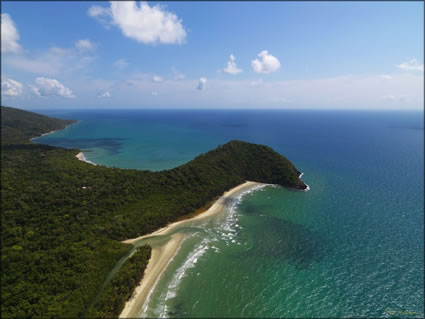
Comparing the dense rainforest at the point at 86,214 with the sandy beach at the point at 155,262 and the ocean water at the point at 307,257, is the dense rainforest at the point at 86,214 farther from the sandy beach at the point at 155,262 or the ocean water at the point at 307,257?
the ocean water at the point at 307,257

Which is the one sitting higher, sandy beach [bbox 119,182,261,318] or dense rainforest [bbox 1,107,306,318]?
dense rainforest [bbox 1,107,306,318]

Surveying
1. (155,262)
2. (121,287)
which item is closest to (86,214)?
(155,262)

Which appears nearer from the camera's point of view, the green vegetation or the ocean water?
the green vegetation

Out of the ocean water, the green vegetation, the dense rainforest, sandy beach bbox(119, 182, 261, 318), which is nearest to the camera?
the green vegetation

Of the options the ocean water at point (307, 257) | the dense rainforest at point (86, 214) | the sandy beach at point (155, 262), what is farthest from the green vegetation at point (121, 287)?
the ocean water at point (307, 257)

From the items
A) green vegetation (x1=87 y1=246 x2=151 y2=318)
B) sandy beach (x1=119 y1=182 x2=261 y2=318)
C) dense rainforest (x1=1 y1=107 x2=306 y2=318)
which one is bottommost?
sandy beach (x1=119 y1=182 x2=261 y2=318)

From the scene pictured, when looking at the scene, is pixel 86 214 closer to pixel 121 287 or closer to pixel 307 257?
pixel 121 287

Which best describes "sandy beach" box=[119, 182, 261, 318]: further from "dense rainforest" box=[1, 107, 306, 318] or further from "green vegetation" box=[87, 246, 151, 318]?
"dense rainforest" box=[1, 107, 306, 318]

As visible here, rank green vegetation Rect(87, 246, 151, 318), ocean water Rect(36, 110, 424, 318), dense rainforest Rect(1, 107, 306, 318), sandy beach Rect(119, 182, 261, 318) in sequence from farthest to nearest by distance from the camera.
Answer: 1. ocean water Rect(36, 110, 424, 318)
2. sandy beach Rect(119, 182, 261, 318)
3. dense rainforest Rect(1, 107, 306, 318)
4. green vegetation Rect(87, 246, 151, 318)

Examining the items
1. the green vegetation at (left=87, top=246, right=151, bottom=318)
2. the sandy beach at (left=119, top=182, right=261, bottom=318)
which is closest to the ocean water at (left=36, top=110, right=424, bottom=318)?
the sandy beach at (left=119, top=182, right=261, bottom=318)
